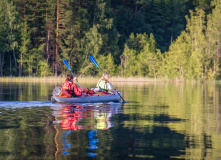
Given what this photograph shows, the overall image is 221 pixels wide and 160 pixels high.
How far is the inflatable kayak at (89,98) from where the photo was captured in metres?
18.9

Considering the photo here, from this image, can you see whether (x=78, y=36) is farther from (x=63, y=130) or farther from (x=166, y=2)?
(x=63, y=130)

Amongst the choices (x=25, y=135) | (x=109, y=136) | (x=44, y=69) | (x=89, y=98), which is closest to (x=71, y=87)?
(x=89, y=98)

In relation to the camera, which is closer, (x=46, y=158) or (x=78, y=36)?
(x=46, y=158)

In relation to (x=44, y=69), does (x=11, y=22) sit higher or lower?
higher

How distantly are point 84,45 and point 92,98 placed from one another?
40.9m

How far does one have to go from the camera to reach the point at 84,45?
60156mm

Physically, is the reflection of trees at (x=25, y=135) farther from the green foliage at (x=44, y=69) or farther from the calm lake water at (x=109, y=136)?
the green foliage at (x=44, y=69)

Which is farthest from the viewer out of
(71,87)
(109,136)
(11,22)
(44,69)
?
(44,69)

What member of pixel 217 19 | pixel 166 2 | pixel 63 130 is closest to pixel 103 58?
pixel 217 19

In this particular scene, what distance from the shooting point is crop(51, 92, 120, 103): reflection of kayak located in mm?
18959

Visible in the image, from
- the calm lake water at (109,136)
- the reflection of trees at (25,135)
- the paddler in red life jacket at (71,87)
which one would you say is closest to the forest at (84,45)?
the paddler in red life jacket at (71,87)

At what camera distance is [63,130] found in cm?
1047

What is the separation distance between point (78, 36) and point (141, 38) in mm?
11698

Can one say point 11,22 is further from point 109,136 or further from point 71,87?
point 109,136
